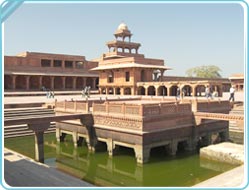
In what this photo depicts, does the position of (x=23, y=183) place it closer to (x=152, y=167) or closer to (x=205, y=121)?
(x=152, y=167)

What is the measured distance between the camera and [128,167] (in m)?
11.3

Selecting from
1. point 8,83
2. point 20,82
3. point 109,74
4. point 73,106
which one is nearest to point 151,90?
point 109,74

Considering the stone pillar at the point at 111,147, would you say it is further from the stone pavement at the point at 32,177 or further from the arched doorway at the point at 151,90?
the arched doorway at the point at 151,90

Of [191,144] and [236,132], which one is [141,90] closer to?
[236,132]

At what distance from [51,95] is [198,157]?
57.4ft

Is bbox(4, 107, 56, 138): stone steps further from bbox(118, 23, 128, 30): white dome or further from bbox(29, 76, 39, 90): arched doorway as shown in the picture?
bbox(118, 23, 128, 30): white dome

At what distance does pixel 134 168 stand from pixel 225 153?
11.7 ft

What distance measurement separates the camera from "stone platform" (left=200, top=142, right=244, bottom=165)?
1119 cm

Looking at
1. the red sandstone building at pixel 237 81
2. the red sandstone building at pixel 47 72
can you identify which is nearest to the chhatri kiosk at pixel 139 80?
the red sandstone building at pixel 47 72

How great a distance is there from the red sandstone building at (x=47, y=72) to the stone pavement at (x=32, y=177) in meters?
25.1

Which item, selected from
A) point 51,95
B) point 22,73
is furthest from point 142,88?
point 22,73

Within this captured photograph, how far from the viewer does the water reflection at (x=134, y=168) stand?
1019cm

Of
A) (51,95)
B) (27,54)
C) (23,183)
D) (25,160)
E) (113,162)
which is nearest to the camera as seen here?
(23,183)

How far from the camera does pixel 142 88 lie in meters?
31.9
